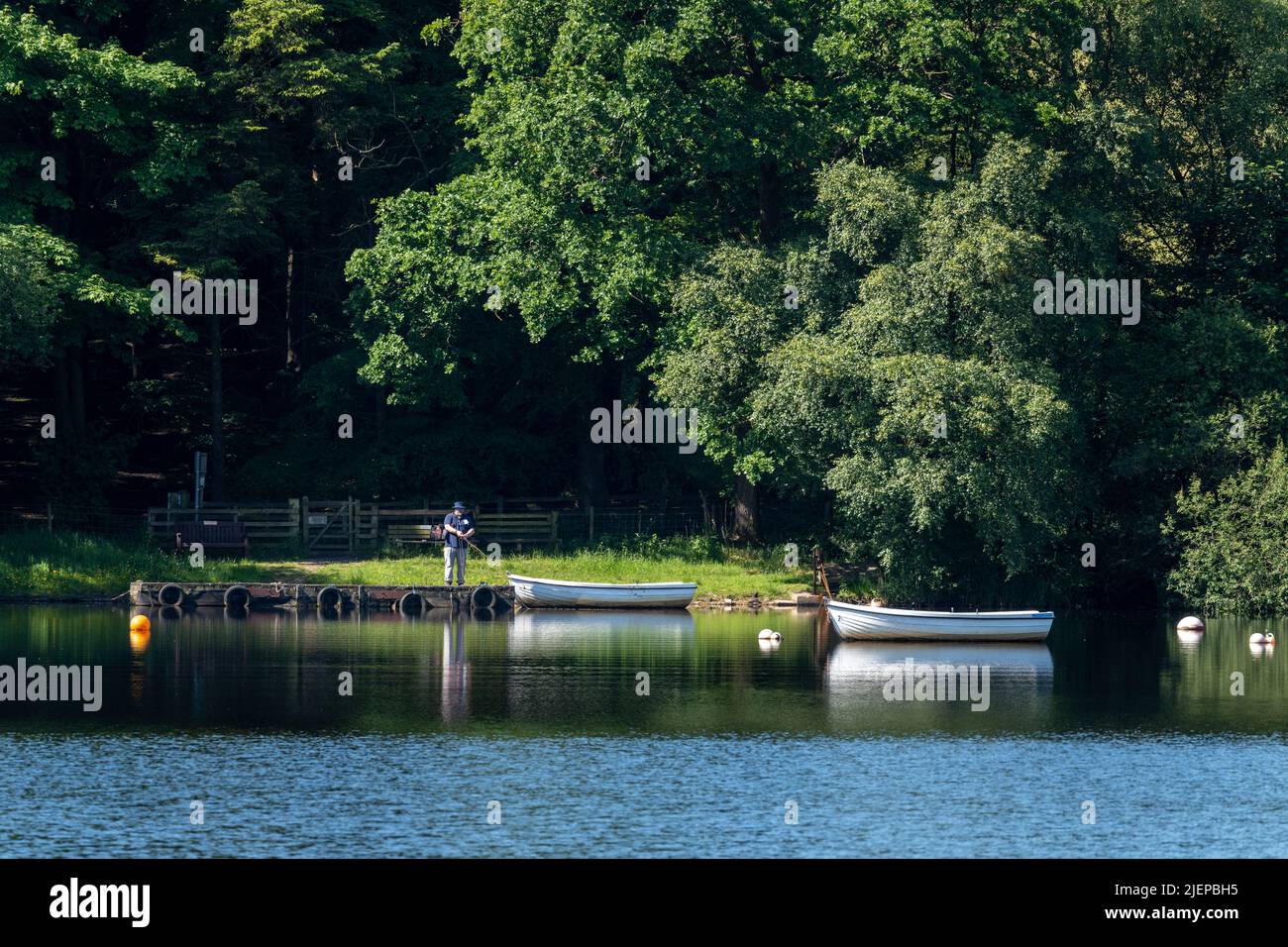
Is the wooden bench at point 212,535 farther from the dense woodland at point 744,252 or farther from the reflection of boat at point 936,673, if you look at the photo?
the reflection of boat at point 936,673

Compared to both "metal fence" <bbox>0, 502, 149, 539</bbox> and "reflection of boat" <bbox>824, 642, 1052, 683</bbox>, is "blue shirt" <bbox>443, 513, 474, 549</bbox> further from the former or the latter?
"reflection of boat" <bbox>824, 642, 1052, 683</bbox>

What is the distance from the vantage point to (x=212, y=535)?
58.6 m

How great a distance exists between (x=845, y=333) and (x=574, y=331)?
37.1 feet

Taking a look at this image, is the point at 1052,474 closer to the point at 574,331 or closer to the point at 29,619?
the point at 574,331

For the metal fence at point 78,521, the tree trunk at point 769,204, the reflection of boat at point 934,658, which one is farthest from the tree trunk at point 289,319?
the reflection of boat at point 934,658

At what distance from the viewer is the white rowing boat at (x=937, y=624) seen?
Answer: 47.2 m

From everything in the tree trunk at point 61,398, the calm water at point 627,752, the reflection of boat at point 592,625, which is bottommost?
the calm water at point 627,752

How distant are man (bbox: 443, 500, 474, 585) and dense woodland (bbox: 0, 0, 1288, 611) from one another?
721cm

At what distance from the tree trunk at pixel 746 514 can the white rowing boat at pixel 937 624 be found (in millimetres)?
14110

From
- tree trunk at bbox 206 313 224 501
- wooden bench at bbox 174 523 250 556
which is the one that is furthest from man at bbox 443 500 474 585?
tree trunk at bbox 206 313 224 501

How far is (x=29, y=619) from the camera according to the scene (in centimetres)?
4884

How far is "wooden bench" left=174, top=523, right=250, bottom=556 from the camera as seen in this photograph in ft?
191

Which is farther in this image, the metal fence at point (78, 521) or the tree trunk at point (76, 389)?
the tree trunk at point (76, 389)

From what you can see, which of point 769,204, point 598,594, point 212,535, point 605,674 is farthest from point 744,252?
point 605,674
